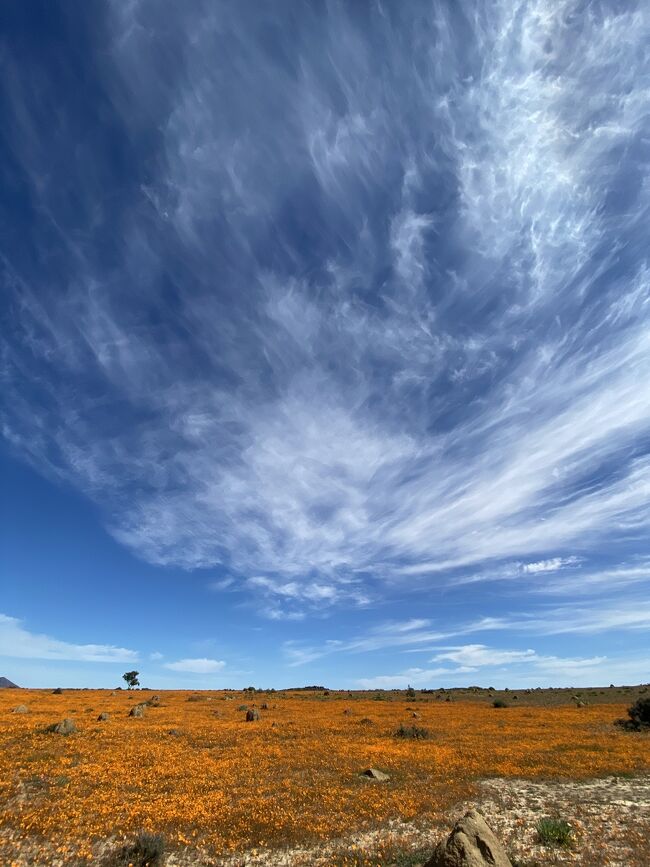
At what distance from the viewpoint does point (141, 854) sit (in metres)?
14.3

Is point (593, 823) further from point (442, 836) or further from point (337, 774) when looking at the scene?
point (337, 774)

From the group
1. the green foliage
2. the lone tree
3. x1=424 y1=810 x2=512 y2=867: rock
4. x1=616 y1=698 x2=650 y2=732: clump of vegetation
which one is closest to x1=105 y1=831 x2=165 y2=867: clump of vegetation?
x1=424 y1=810 x2=512 y2=867: rock

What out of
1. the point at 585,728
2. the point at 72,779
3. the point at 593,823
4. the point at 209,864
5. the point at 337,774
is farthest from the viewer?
the point at 585,728

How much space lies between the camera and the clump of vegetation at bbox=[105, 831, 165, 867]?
554 inches

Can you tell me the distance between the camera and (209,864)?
1443 cm

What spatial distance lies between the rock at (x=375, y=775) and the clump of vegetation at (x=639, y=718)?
2952 centimetres

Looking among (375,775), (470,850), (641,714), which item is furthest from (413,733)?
(470,850)

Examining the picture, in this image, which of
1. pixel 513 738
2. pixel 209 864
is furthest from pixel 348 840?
pixel 513 738

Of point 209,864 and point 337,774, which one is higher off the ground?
point 337,774

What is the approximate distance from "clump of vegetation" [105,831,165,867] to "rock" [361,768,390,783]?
1229 centimetres

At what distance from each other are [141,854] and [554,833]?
12.9 metres

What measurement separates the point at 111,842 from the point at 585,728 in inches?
1698

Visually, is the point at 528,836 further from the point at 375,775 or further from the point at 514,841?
the point at 375,775

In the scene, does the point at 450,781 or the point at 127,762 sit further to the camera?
the point at 127,762
